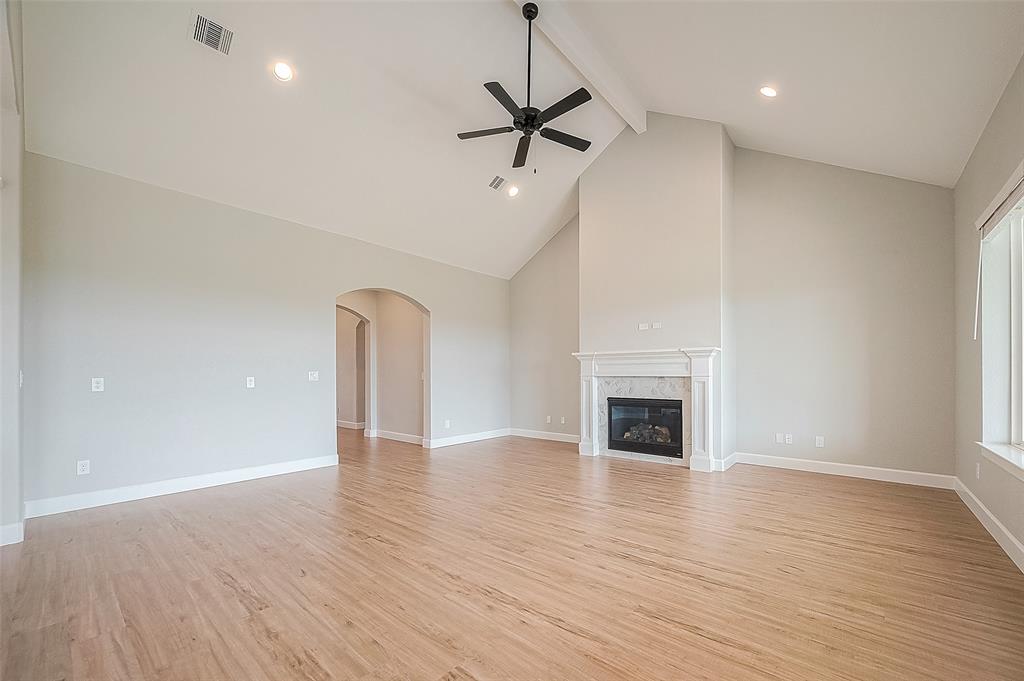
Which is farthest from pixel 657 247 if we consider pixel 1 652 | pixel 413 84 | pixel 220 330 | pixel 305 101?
pixel 1 652

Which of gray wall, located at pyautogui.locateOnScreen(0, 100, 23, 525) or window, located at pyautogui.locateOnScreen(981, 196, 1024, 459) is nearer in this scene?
gray wall, located at pyautogui.locateOnScreen(0, 100, 23, 525)

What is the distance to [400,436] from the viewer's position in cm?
823

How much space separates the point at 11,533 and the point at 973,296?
7554 millimetres

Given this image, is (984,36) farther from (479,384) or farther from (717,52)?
(479,384)

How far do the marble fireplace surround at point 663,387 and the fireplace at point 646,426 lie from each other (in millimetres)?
81

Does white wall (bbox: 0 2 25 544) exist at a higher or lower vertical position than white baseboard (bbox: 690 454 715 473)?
higher

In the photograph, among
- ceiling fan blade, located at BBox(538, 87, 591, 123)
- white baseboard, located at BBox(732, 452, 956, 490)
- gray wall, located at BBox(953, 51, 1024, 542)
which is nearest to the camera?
gray wall, located at BBox(953, 51, 1024, 542)

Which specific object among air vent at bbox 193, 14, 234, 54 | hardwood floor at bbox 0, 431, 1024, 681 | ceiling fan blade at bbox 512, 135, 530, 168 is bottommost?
hardwood floor at bbox 0, 431, 1024, 681

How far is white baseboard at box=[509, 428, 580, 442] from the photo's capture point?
7895 mm

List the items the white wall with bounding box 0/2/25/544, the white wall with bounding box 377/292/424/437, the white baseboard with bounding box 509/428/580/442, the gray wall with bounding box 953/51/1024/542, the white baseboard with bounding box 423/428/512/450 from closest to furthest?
the gray wall with bounding box 953/51/1024/542, the white wall with bounding box 0/2/25/544, the white baseboard with bounding box 423/428/512/450, the white baseboard with bounding box 509/428/580/442, the white wall with bounding box 377/292/424/437

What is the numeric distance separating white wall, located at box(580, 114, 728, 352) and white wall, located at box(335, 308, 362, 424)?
4922mm

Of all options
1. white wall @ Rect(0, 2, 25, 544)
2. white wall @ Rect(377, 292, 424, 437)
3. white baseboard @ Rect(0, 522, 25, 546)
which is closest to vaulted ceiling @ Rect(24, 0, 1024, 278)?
white wall @ Rect(0, 2, 25, 544)

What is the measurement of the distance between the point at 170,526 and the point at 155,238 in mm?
2748

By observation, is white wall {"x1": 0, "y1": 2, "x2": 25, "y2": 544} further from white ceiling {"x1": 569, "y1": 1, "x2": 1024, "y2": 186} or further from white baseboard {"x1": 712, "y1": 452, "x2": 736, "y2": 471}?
white baseboard {"x1": 712, "y1": 452, "x2": 736, "y2": 471}
